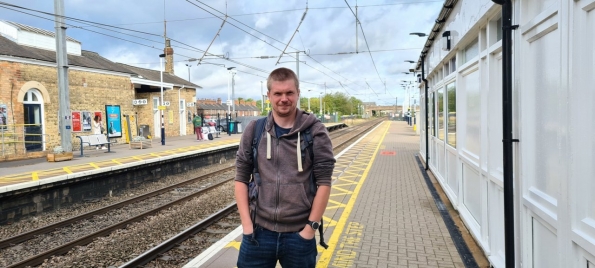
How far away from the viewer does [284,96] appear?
2.40 metres

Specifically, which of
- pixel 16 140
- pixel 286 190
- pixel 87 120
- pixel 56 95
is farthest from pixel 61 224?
pixel 87 120

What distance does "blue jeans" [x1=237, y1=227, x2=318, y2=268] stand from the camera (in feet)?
7.87

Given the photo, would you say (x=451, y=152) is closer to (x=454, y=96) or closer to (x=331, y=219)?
(x=454, y=96)

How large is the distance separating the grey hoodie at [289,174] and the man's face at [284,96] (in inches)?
4.5

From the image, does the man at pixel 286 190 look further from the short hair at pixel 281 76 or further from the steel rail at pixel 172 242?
the steel rail at pixel 172 242

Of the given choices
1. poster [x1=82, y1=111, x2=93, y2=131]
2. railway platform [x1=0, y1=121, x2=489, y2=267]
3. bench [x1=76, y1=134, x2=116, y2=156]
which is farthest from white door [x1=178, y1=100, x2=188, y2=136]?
railway platform [x1=0, y1=121, x2=489, y2=267]

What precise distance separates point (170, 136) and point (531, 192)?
29.3 m

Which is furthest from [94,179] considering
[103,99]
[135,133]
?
[135,133]

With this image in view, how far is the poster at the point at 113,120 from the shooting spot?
73.1 feet

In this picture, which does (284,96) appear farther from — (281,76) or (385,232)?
(385,232)

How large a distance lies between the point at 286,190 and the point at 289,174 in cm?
9

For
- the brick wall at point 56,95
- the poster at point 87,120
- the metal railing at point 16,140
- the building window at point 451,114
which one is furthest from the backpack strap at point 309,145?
the poster at point 87,120

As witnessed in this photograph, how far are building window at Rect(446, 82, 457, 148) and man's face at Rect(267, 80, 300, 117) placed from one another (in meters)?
4.77

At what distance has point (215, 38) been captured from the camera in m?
15.4
